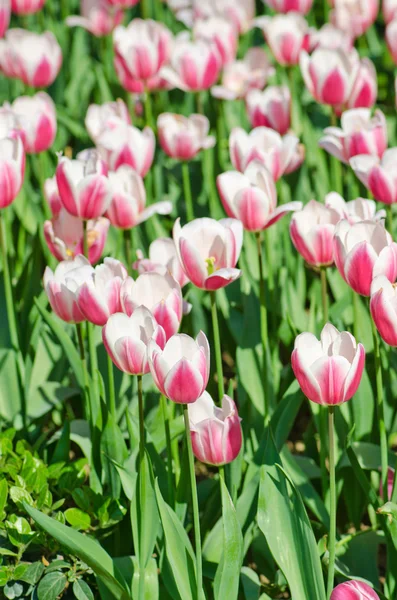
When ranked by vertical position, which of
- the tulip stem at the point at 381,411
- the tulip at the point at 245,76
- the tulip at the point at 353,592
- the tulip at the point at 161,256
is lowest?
the tulip at the point at 353,592

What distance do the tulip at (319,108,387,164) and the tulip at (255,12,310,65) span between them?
941mm

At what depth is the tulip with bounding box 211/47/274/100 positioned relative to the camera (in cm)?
310

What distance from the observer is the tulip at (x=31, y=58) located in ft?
9.53

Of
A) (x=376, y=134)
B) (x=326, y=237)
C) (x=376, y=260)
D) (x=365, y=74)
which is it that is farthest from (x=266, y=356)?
(x=365, y=74)

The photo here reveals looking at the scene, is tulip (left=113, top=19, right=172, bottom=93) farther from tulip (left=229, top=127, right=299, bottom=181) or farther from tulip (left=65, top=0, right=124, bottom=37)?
tulip (left=229, top=127, right=299, bottom=181)

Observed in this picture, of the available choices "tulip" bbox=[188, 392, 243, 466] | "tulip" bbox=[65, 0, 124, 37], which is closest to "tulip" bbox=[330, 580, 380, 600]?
"tulip" bbox=[188, 392, 243, 466]

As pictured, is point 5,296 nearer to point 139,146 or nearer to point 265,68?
point 139,146

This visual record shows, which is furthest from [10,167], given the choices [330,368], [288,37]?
[288,37]

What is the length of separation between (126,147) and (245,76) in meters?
1.17

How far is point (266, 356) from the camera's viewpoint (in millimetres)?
1967

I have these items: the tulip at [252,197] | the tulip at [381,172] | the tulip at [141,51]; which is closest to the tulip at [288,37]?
the tulip at [141,51]

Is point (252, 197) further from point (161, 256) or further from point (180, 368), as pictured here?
point (180, 368)

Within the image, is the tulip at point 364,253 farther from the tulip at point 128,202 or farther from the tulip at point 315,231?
the tulip at point 128,202

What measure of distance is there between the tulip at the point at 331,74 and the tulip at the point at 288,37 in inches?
18.9
